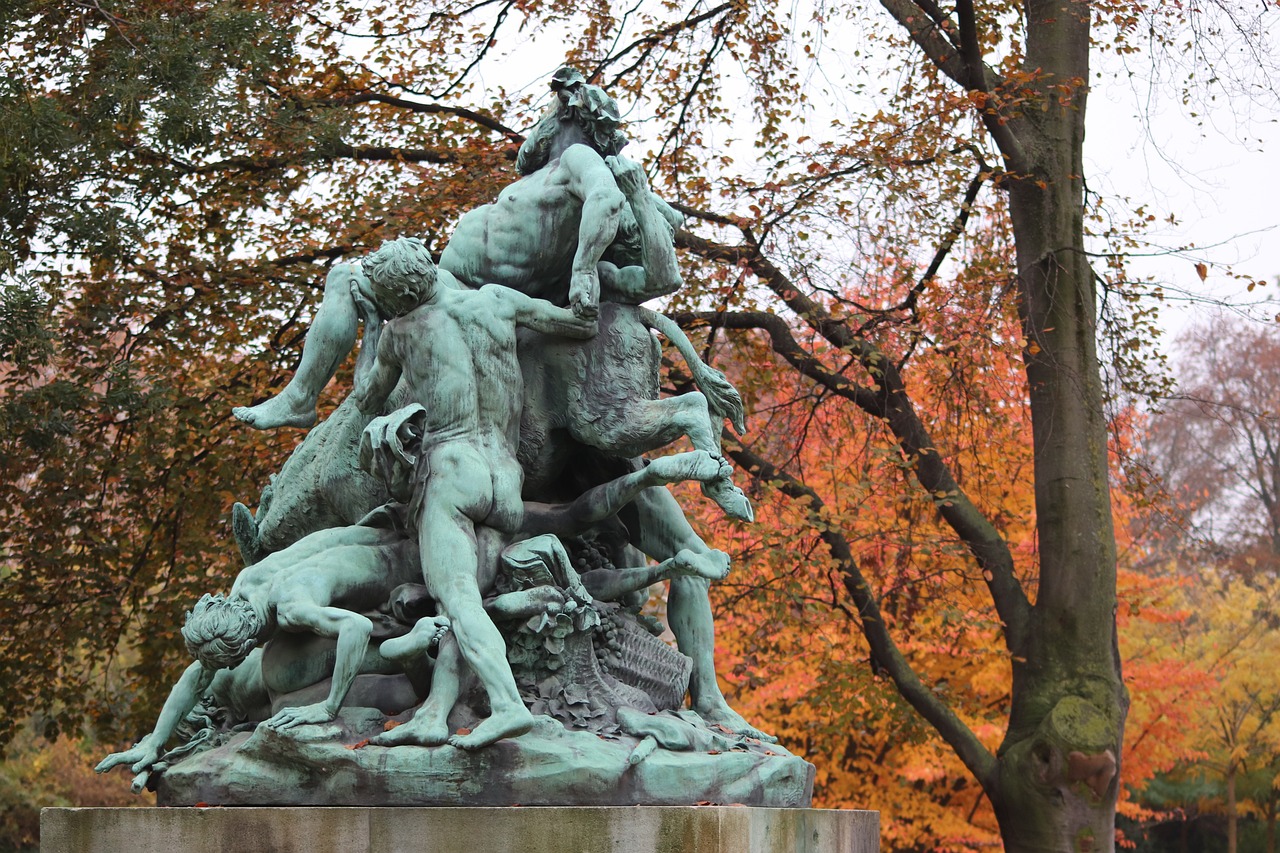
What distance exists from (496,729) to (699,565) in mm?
1115

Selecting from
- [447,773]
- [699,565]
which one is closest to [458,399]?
[699,565]

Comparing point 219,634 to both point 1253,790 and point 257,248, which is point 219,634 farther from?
point 1253,790

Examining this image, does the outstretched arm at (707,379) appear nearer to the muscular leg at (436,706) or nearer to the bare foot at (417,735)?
the muscular leg at (436,706)

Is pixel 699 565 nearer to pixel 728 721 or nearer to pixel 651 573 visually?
pixel 651 573

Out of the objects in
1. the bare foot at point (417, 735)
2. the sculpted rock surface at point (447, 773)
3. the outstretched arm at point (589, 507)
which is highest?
the outstretched arm at point (589, 507)

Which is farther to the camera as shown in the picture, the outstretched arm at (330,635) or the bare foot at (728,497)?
the bare foot at (728,497)

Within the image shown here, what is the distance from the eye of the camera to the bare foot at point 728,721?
562 centimetres

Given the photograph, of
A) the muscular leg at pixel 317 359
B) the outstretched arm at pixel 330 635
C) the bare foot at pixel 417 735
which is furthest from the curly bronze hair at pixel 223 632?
the muscular leg at pixel 317 359

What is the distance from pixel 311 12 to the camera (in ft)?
46.0

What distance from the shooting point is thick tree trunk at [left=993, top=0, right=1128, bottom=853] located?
11.7 meters

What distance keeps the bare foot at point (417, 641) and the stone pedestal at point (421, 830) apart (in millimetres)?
596

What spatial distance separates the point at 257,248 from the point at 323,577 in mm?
9148

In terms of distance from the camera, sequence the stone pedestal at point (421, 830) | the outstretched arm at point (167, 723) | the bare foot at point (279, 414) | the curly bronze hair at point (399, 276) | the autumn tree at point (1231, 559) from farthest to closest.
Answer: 1. the autumn tree at point (1231, 559)
2. the bare foot at point (279, 414)
3. the curly bronze hair at point (399, 276)
4. the outstretched arm at point (167, 723)
5. the stone pedestal at point (421, 830)

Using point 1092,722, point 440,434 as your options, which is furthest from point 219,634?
point 1092,722
